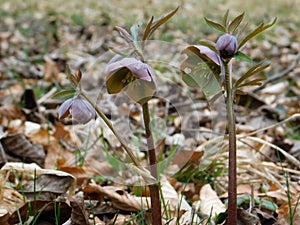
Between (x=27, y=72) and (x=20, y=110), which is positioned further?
(x=27, y=72)

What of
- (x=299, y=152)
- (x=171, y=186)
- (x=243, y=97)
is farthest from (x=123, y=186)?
(x=243, y=97)

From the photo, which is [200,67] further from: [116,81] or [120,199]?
[120,199]

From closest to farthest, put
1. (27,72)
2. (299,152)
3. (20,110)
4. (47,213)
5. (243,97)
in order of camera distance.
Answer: (47,213), (299,152), (20,110), (243,97), (27,72)

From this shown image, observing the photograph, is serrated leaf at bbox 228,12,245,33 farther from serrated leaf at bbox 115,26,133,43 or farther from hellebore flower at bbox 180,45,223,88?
serrated leaf at bbox 115,26,133,43

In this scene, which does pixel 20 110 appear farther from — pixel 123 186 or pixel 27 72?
pixel 27 72

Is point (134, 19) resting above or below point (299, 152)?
above

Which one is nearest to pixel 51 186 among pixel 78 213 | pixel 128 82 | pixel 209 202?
pixel 78 213

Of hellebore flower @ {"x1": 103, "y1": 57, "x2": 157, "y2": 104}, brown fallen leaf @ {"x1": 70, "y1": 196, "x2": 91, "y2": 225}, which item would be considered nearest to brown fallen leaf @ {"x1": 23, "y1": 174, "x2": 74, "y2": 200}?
brown fallen leaf @ {"x1": 70, "y1": 196, "x2": 91, "y2": 225}

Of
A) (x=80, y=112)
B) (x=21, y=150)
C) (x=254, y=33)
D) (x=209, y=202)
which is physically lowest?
(x=209, y=202)

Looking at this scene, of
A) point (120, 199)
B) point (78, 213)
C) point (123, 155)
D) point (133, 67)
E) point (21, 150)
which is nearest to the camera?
point (133, 67)
